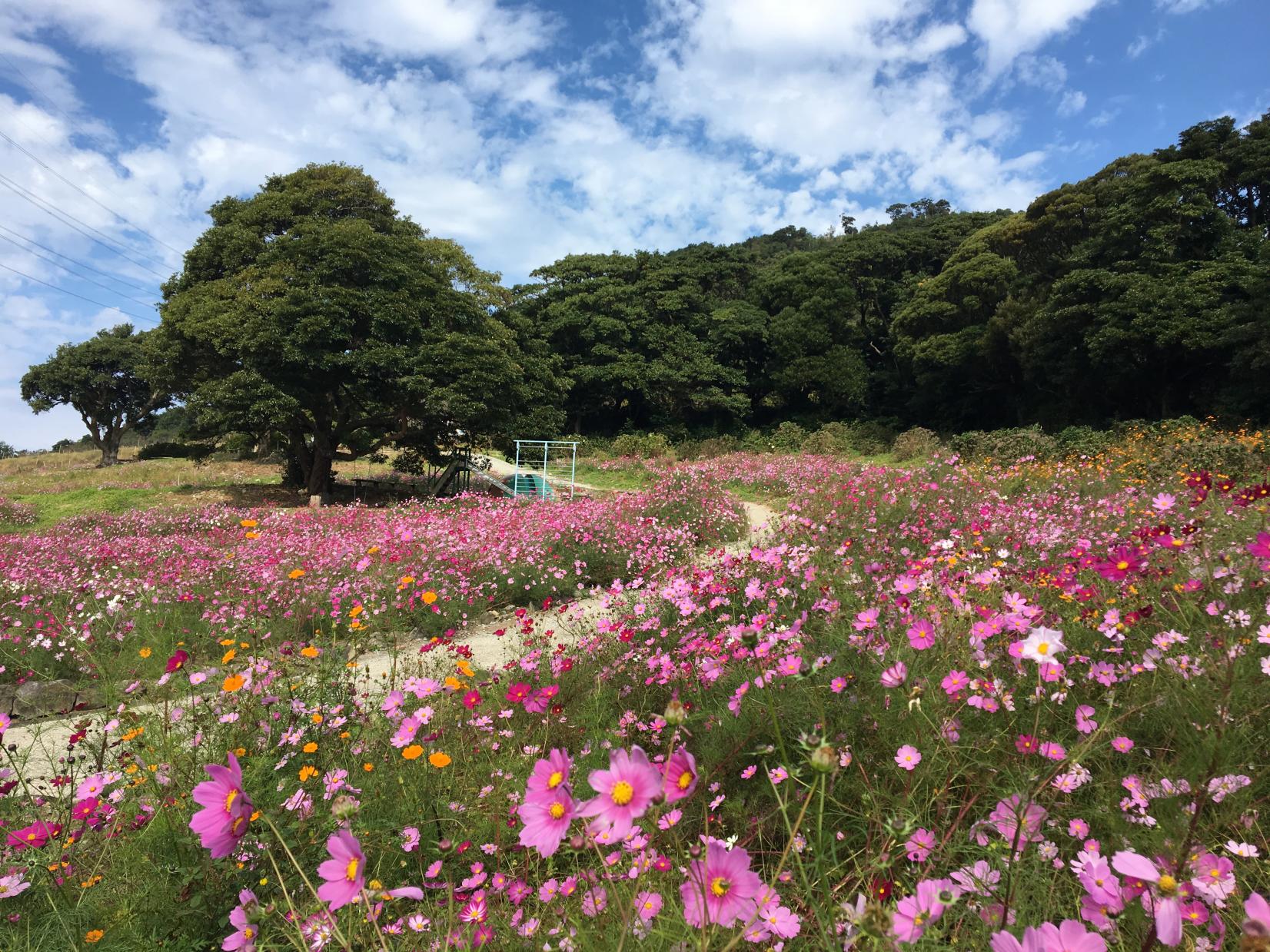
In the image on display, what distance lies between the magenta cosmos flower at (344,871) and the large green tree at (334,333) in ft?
43.6

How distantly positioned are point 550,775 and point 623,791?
140 millimetres

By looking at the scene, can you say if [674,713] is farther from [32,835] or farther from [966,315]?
[966,315]

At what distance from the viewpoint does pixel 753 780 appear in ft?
6.53

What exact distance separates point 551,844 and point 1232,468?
10.2 meters

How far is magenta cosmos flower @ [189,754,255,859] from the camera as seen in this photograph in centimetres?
88

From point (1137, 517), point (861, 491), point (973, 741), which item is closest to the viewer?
point (973, 741)

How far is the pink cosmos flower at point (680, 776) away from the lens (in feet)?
2.35

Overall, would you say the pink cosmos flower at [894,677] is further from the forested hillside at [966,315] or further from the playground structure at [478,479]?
the forested hillside at [966,315]

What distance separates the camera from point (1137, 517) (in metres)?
3.96

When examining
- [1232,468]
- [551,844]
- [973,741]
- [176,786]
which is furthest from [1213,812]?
[1232,468]

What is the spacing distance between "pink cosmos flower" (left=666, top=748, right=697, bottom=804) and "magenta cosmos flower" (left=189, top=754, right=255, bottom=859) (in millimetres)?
583

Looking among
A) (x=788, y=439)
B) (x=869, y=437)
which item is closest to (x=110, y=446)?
(x=788, y=439)

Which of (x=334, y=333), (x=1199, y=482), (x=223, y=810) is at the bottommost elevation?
(x=223, y=810)

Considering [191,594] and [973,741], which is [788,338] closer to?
[191,594]
